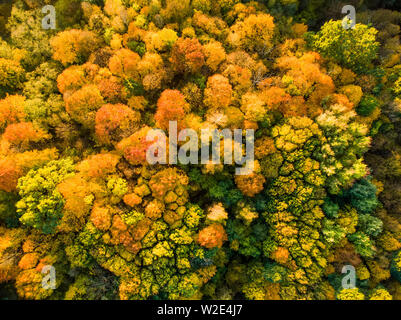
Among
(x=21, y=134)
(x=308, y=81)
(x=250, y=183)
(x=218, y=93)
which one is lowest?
(x=250, y=183)

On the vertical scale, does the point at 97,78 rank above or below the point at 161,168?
above

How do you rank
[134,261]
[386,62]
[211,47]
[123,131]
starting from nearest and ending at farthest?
1. [134,261]
2. [123,131]
3. [211,47]
4. [386,62]

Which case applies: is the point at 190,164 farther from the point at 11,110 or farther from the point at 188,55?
the point at 11,110

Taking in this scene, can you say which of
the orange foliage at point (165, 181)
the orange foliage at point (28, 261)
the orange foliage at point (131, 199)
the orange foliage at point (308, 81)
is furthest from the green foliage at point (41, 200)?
the orange foliage at point (308, 81)

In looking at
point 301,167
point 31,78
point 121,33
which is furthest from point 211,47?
point 31,78

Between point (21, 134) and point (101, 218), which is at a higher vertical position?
point (21, 134)

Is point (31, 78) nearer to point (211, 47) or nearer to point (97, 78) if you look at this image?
point (97, 78)

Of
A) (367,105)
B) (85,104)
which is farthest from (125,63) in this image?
(367,105)

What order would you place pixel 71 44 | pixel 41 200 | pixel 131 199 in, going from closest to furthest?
pixel 41 200
pixel 131 199
pixel 71 44
